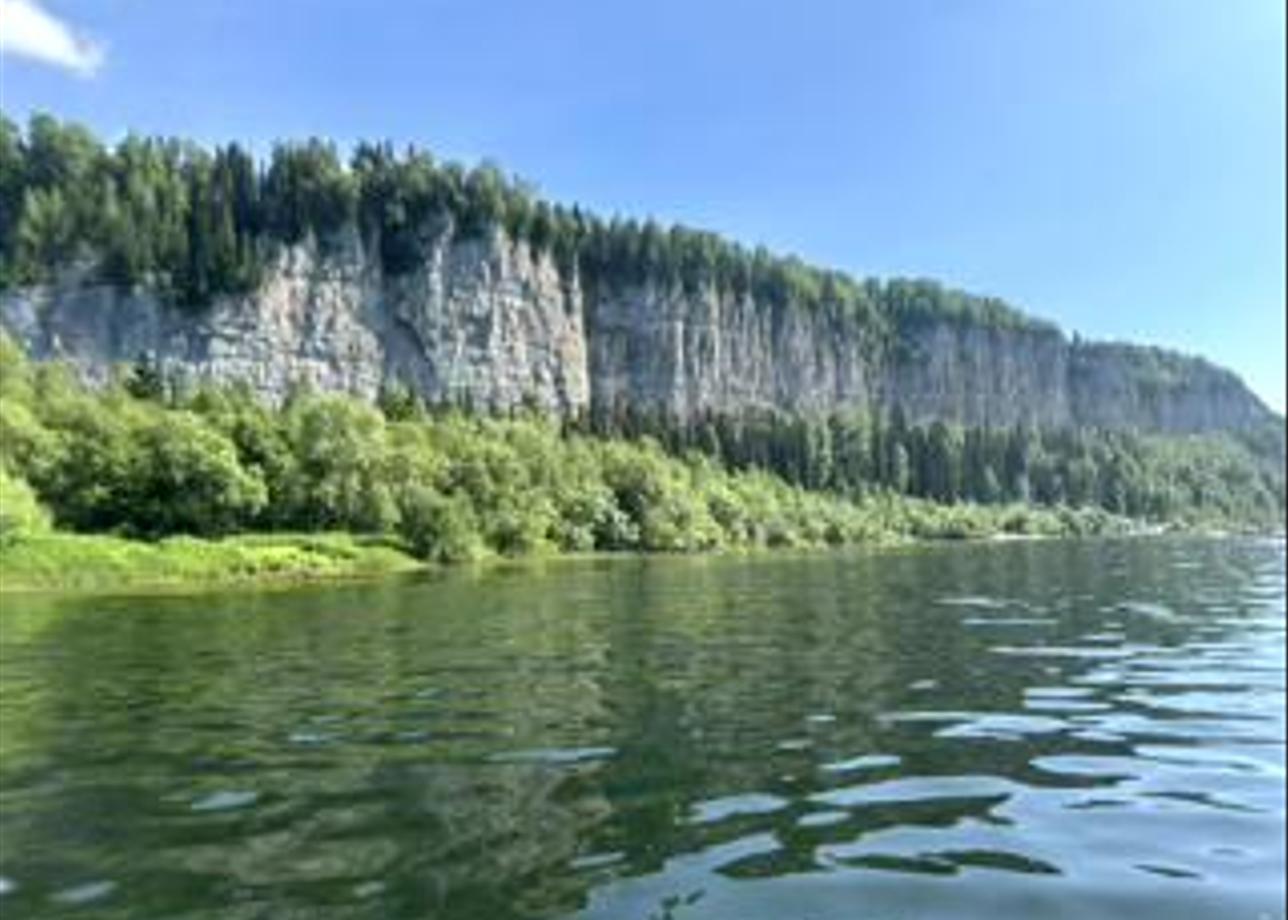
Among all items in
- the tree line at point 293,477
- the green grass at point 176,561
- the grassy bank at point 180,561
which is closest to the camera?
the grassy bank at point 180,561

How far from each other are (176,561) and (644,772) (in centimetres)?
A: 7790

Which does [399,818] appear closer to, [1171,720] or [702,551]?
[1171,720]

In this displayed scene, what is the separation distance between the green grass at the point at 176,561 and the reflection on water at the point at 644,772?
36.1 meters

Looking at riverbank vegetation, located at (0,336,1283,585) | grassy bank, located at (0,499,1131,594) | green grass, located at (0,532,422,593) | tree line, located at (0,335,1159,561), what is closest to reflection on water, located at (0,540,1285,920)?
grassy bank, located at (0,499,1131,594)

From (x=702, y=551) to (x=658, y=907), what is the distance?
498 ft

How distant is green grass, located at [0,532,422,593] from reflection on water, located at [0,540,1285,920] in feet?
118

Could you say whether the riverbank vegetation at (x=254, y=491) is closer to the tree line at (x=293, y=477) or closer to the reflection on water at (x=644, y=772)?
the tree line at (x=293, y=477)

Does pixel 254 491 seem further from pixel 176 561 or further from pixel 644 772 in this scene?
pixel 644 772

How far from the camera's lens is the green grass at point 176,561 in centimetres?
8744

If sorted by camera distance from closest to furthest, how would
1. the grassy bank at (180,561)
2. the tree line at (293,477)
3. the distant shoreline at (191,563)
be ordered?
1. the distant shoreline at (191,563)
2. the grassy bank at (180,561)
3. the tree line at (293,477)

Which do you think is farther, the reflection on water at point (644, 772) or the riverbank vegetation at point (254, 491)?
the riverbank vegetation at point (254, 491)

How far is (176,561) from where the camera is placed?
9650cm

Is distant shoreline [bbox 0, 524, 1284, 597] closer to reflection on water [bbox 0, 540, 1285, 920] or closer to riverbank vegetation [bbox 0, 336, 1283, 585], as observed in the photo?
riverbank vegetation [bbox 0, 336, 1283, 585]

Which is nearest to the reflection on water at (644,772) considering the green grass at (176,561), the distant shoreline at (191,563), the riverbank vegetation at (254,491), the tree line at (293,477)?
the distant shoreline at (191,563)
